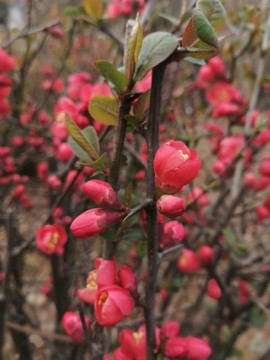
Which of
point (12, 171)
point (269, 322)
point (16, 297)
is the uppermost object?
point (12, 171)

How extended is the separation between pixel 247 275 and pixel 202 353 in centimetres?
94

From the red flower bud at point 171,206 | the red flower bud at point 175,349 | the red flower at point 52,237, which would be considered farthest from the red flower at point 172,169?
the red flower at point 52,237

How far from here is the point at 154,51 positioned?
39 centimetres

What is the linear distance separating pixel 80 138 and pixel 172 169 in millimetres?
138

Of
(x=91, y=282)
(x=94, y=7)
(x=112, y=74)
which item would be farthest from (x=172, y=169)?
(x=94, y=7)

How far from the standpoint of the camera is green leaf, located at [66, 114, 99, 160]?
0.42 meters

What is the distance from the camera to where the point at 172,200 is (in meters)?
0.36

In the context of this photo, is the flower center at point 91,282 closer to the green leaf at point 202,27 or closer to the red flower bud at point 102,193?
the red flower bud at point 102,193

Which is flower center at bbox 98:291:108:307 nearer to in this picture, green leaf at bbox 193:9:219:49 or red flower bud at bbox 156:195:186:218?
red flower bud at bbox 156:195:186:218

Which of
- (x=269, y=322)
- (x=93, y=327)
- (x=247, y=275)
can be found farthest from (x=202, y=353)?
(x=269, y=322)

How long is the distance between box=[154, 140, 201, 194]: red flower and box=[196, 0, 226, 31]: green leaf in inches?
6.2

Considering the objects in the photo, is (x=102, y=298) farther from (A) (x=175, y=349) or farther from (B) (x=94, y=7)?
(B) (x=94, y=7)

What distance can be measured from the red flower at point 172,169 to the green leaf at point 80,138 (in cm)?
11

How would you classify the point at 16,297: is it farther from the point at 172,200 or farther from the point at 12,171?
the point at 172,200
